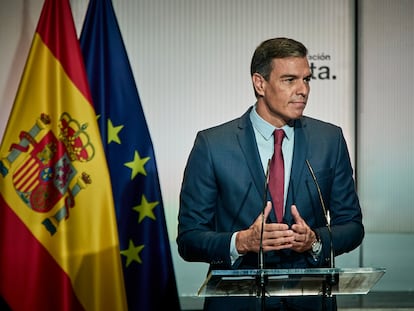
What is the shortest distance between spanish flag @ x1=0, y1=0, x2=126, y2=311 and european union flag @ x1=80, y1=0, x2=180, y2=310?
0.47 ft

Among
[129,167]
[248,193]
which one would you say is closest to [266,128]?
[248,193]

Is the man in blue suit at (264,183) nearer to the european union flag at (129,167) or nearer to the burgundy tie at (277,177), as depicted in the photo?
the burgundy tie at (277,177)

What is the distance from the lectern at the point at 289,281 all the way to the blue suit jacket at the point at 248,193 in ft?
1.30

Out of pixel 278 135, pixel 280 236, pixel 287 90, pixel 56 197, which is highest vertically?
pixel 287 90

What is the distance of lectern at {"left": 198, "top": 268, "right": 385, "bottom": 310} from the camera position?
242cm

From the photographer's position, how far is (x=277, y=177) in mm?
3115

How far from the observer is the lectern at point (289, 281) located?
242 cm

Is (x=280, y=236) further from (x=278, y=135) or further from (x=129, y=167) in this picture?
(x=129, y=167)

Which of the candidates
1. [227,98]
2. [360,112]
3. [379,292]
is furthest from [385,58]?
[379,292]

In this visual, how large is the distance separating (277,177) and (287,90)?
1.11 ft

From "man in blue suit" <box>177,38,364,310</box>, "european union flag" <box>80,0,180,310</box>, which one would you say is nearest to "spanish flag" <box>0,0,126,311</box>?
"european union flag" <box>80,0,180,310</box>

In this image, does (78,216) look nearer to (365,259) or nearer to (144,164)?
(144,164)

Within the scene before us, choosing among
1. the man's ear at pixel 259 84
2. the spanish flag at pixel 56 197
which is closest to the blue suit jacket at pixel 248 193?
the man's ear at pixel 259 84

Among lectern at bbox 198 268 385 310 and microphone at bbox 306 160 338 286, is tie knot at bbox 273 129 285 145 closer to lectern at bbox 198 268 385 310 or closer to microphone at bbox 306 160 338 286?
microphone at bbox 306 160 338 286
